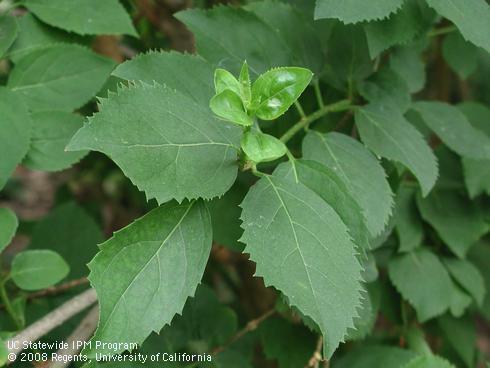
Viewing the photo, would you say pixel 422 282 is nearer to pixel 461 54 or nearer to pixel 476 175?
pixel 476 175

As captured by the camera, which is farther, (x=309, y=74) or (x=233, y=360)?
(x=233, y=360)

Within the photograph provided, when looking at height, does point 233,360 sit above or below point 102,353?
Result: below

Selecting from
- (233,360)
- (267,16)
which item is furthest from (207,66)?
(233,360)

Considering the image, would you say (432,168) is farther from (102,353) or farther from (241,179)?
(102,353)

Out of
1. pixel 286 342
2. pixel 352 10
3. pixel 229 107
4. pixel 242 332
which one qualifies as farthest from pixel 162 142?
pixel 286 342

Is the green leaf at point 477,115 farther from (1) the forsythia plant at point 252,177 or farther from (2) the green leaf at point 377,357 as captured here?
(2) the green leaf at point 377,357

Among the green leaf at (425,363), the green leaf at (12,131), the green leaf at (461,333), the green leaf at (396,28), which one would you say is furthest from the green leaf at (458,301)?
the green leaf at (12,131)

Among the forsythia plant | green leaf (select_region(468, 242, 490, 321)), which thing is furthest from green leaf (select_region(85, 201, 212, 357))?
green leaf (select_region(468, 242, 490, 321))
